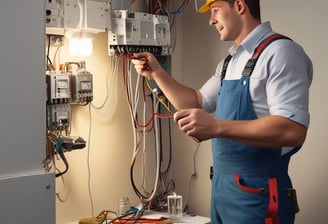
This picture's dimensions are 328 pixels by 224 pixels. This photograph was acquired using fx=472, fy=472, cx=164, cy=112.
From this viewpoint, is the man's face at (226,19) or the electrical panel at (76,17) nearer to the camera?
the man's face at (226,19)

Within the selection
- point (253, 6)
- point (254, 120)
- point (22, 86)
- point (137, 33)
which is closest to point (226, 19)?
point (253, 6)

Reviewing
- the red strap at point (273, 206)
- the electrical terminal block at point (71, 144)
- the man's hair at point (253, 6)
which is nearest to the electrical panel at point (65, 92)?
the electrical terminal block at point (71, 144)

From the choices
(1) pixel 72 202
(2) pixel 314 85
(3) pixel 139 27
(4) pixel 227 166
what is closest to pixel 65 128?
(1) pixel 72 202

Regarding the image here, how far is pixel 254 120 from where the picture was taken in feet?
5.24

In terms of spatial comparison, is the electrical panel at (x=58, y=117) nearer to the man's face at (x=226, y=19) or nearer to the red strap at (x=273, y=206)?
the man's face at (x=226, y=19)

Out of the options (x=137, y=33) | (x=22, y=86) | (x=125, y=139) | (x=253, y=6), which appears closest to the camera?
(x=22, y=86)

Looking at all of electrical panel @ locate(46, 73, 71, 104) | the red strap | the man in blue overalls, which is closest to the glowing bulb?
electrical panel @ locate(46, 73, 71, 104)

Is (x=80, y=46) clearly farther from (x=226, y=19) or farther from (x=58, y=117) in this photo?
(x=226, y=19)

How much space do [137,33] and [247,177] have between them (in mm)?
974

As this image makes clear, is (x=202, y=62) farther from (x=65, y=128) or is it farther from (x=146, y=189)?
(x=65, y=128)

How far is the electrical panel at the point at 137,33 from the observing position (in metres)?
2.27

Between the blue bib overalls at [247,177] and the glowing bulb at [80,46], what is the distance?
2.40ft

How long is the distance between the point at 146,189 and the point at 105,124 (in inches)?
19.9

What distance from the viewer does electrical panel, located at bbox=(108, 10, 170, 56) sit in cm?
227
